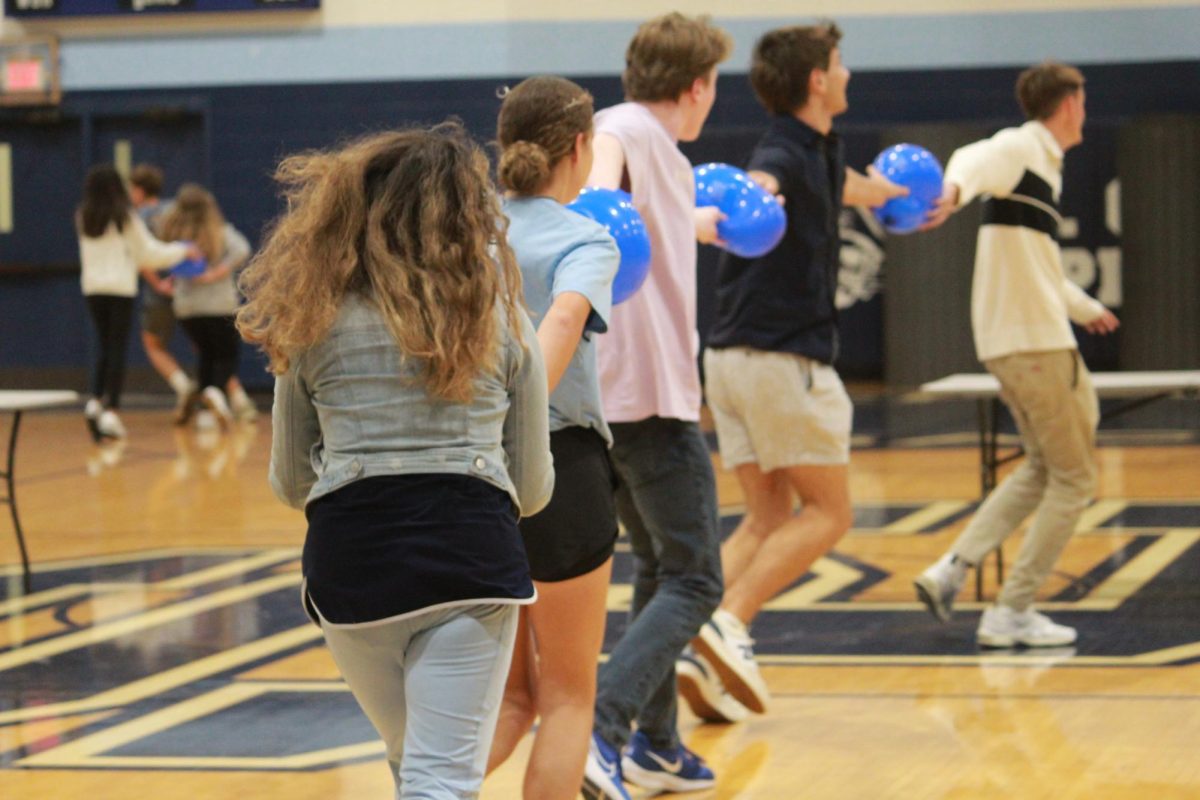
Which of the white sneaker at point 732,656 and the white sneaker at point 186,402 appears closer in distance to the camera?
the white sneaker at point 732,656

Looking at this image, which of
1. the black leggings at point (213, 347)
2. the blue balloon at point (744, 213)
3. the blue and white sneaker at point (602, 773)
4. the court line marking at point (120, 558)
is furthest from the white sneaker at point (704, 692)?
the black leggings at point (213, 347)

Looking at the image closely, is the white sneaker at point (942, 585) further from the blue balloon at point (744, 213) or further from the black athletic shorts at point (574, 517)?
the black athletic shorts at point (574, 517)

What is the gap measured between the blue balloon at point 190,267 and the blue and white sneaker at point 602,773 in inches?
369

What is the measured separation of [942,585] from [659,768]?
1.78 meters

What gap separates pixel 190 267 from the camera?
1252cm

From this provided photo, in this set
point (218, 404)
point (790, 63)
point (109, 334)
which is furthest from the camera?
point (218, 404)

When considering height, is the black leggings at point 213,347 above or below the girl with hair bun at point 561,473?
below

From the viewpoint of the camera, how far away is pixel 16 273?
15711 mm

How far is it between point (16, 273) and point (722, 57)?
41.9 ft

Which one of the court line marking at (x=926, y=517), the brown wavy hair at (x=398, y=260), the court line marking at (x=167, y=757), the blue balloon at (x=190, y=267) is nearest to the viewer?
the brown wavy hair at (x=398, y=260)

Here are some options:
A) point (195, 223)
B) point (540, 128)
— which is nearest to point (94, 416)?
point (195, 223)

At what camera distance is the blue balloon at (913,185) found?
17.4ft

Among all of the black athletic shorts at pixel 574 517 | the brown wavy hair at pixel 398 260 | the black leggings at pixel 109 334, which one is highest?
the brown wavy hair at pixel 398 260

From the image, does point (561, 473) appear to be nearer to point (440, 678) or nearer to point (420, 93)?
point (440, 678)
